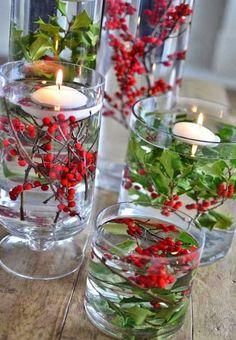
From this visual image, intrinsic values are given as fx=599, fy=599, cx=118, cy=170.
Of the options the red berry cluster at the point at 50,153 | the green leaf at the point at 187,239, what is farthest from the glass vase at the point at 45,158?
the green leaf at the point at 187,239

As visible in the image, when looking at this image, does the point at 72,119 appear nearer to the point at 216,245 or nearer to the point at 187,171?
the point at 187,171

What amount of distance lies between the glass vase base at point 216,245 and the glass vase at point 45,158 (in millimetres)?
140

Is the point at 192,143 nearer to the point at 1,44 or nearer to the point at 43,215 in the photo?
the point at 43,215

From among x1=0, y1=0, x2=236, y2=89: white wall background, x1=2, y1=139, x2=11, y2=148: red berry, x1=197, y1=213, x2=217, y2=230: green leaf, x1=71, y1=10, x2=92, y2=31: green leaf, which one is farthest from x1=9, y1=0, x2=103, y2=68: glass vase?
x1=0, y1=0, x2=236, y2=89: white wall background

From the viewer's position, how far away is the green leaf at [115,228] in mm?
549

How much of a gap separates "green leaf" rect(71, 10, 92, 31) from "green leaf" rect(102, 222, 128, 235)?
8.2 inches

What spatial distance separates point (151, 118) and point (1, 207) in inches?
8.1

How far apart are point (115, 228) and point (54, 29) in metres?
0.21

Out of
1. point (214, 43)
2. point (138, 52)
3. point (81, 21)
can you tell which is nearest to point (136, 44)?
point (138, 52)

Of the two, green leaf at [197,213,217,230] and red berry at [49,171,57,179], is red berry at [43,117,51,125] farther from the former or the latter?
green leaf at [197,213,217,230]

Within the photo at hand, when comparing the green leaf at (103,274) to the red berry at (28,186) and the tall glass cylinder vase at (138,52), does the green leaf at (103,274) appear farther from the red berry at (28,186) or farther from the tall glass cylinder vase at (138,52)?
the tall glass cylinder vase at (138,52)

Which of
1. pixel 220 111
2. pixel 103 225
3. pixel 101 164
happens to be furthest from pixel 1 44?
pixel 103 225

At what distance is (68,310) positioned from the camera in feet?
1.79

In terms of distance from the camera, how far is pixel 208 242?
656 millimetres
